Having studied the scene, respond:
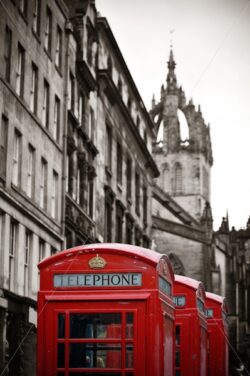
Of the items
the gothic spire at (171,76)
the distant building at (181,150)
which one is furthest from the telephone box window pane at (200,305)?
the gothic spire at (171,76)

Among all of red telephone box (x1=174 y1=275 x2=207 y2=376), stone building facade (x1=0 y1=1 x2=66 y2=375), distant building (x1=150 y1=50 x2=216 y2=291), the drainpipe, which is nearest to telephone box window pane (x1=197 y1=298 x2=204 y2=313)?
red telephone box (x1=174 y1=275 x2=207 y2=376)

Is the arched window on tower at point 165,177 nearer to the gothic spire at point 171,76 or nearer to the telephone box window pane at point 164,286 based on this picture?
the gothic spire at point 171,76

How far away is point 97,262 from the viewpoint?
14.1 metres

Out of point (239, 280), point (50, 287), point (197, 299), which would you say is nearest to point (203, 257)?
point (239, 280)

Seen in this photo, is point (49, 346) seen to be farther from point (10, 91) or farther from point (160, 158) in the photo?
point (160, 158)

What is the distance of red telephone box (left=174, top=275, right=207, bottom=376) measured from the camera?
1716 cm

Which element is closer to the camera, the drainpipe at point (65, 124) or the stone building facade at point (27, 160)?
the stone building facade at point (27, 160)

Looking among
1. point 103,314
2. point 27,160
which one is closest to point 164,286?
point 103,314

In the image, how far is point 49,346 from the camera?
45.1ft

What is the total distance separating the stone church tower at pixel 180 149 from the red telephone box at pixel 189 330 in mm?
98635

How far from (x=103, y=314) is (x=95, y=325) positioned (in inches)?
8.2

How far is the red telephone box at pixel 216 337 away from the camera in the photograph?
848 inches

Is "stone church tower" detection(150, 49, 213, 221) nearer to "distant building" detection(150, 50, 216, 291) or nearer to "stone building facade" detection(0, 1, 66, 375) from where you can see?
"distant building" detection(150, 50, 216, 291)

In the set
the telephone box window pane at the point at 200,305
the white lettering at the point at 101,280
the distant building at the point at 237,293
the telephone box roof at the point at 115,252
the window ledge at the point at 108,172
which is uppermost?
the window ledge at the point at 108,172
